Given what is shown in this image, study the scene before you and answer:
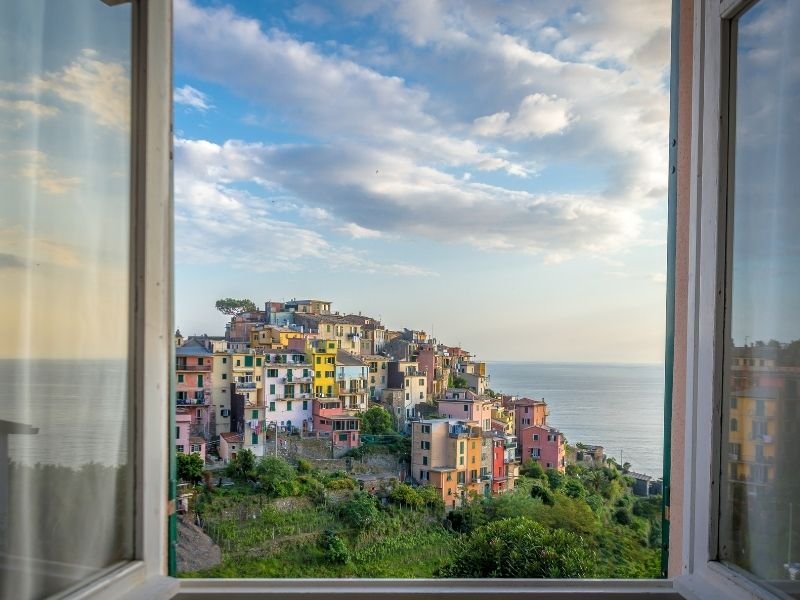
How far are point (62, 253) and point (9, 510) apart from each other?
0.45 meters

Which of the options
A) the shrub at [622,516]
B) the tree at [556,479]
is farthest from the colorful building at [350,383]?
the shrub at [622,516]

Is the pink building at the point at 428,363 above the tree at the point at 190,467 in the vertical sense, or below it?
above

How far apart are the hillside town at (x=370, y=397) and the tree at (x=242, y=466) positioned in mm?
14

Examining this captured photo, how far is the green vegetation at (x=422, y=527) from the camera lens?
1591 millimetres

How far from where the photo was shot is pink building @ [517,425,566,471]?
1.70m

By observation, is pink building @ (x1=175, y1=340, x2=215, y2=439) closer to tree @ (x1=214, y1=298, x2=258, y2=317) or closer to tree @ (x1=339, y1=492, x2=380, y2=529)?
tree @ (x1=214, y1=298, x2=258, y2=317)

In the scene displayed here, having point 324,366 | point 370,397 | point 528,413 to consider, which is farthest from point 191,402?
point 528,413

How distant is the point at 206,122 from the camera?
1671mm

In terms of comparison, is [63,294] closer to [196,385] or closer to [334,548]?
[196,385]

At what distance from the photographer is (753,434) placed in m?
1.11

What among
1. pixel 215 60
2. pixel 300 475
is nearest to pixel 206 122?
pixel 215 60

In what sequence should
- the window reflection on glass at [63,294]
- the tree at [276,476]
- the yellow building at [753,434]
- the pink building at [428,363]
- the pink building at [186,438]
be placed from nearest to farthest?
1. the window reflection on glass at [63,294]
2. the yellow building at [753,434]
3. the pink building at [186,438]
4. the tree at [276,476]
5. the pink building at [428,363]

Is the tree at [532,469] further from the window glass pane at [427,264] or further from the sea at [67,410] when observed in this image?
the sea at [67,410]

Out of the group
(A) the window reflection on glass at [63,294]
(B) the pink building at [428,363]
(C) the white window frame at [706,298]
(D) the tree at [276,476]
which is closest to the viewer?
(A) the window reflection on glass at [63,294]
